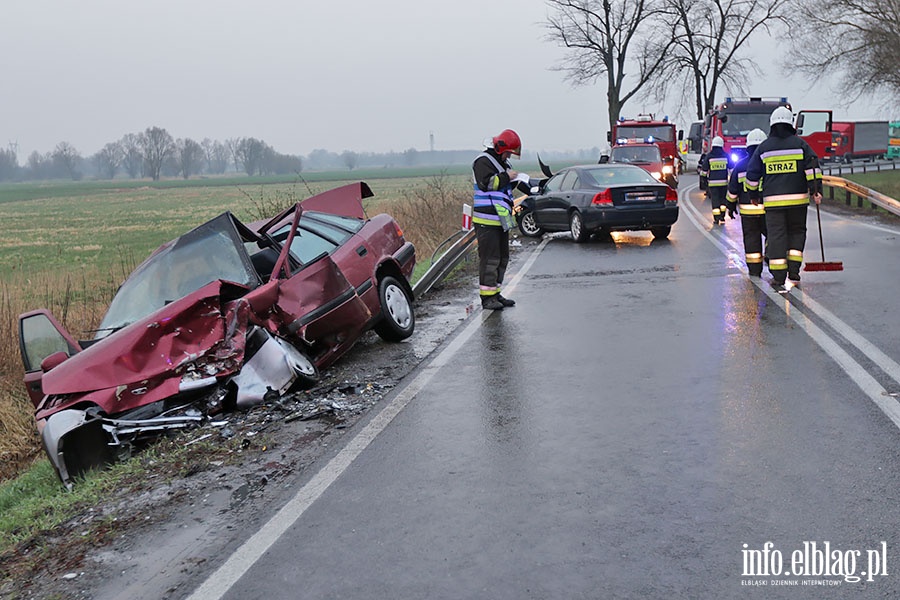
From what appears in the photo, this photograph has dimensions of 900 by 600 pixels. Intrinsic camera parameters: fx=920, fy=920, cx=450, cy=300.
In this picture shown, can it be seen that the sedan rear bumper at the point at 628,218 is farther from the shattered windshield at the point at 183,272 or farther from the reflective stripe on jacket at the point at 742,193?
the shattered windshield at the point at 183,272

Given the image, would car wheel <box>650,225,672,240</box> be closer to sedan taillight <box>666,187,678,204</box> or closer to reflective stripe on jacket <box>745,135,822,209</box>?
sedan taillight <box>666,187,678,204</box>

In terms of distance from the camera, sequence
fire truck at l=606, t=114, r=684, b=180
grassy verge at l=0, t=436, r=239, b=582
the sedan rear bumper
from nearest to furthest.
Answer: grassy verge at l=0, t=436, r=239, b=582
the sedan rear bumper
fire truck at l=606, t=114, r=684, b=180

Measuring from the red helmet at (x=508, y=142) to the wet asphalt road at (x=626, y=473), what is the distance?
2.33 meters

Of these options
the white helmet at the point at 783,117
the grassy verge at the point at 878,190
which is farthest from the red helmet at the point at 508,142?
the grassy verge at the point at 878,190

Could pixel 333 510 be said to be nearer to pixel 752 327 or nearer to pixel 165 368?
pixel 165 368

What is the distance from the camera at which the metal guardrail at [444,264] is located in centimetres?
1199

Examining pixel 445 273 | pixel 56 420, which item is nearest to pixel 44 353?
pixel 56 420

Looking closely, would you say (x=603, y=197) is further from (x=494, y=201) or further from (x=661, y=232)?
(x=494, y=201)

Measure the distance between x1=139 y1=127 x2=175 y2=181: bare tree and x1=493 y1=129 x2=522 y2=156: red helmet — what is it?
192536mm

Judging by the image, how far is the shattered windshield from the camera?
23.6 feet

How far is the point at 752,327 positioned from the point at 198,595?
626cm

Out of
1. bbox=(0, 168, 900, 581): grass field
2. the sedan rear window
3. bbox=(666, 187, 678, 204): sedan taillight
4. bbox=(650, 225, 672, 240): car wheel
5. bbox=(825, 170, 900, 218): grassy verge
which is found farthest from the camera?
bbox=(825, 170, 900, 218): grassy verge

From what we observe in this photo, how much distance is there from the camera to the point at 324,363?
7.68 metres

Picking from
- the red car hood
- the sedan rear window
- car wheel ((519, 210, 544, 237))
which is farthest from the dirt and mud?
car wheel ((519, 210, 544, 237))
